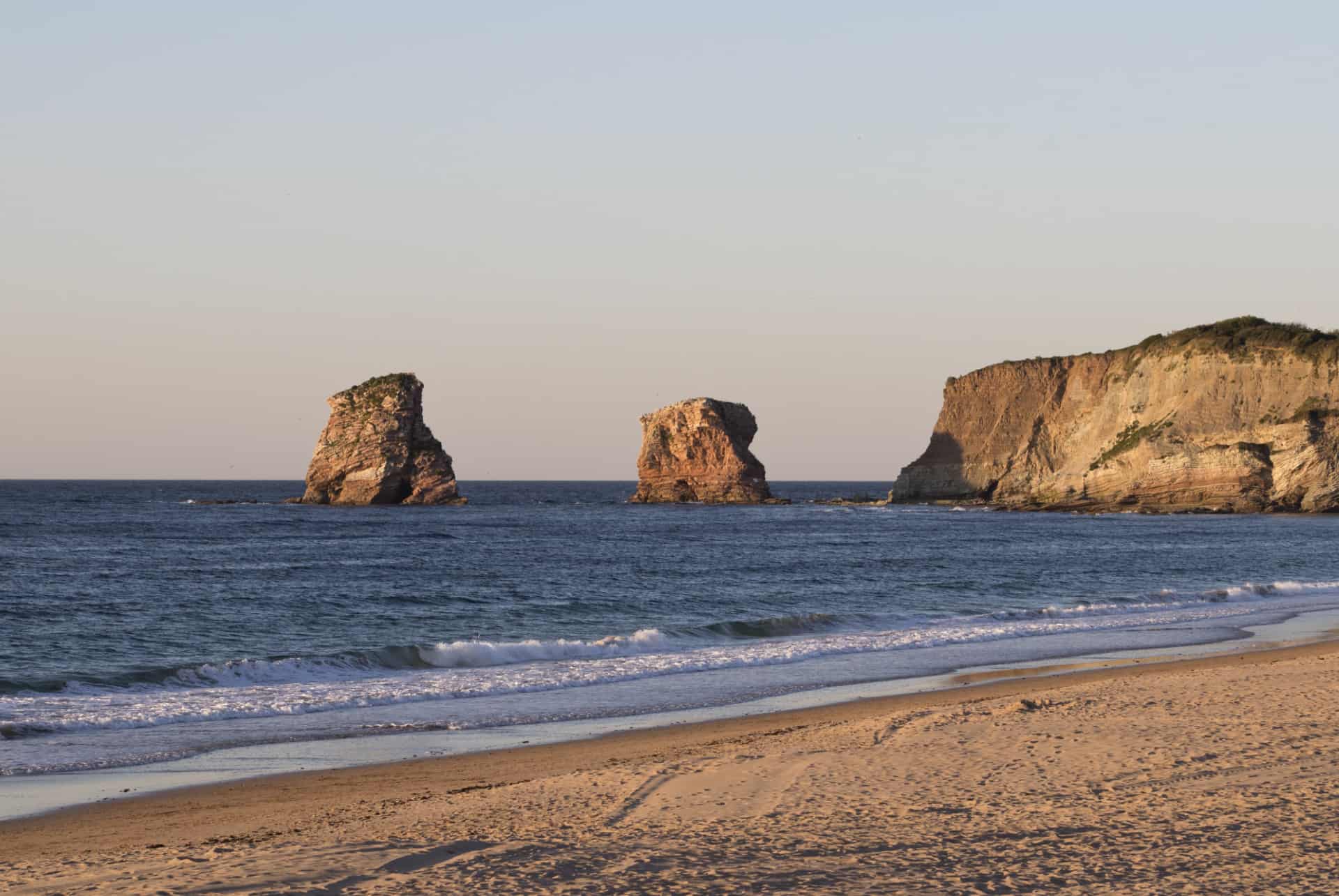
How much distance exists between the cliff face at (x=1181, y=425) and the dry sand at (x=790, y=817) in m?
77.4

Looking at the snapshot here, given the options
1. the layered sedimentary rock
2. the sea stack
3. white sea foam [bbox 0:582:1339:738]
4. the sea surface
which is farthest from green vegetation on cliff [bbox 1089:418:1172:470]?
white sea foam [bbox 0:582:1339:738]

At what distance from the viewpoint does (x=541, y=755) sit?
13.1 m

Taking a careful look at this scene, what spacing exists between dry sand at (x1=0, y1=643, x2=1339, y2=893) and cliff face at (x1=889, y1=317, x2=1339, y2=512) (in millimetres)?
77406

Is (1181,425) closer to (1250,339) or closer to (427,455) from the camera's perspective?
(1250,339)

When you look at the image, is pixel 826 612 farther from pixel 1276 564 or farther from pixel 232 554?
pixel 232 554

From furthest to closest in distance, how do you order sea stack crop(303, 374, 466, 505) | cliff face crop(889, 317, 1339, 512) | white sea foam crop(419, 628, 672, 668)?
sea stack crop(303, 374, 466, 505)
cliff face crop(889, 317, 1339, 512)
white sea foam crop(419, 628, 672, 668)

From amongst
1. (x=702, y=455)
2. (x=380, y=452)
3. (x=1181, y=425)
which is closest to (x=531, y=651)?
(x=1181, y=425)

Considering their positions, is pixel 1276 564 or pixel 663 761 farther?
pixel 1276 564

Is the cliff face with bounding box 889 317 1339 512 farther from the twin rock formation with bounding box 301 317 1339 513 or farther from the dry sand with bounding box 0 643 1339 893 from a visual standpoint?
the dry sand with bounding box 0 643 1339 893

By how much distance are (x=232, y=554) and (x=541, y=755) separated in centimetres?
3879

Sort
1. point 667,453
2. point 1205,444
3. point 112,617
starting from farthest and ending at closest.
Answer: point 667,453 → point 1205,444 → point 112,617

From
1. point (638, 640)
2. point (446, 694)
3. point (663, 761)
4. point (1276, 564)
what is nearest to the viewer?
point (663, 761)

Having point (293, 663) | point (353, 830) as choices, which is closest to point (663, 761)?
point (353, 830)

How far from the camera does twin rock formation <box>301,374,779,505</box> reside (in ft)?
336
